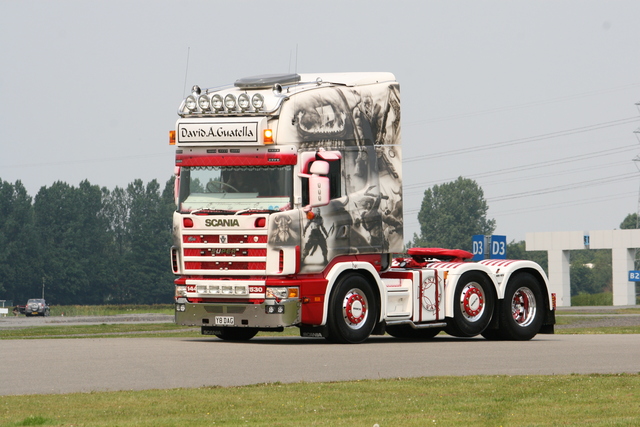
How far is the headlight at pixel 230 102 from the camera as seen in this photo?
20.0m

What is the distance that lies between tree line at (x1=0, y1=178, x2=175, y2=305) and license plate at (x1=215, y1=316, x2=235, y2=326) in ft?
365

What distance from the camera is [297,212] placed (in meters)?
19.1

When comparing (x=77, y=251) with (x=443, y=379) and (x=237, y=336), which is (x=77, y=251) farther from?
(x=443, y=379)

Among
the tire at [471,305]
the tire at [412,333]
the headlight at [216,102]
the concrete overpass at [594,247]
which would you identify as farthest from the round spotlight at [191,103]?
the concrete overpass at [594,247]

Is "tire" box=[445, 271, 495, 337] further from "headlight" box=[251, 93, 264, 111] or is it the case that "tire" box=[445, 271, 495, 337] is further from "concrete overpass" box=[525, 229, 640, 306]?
"concrete overpass" box=[525, 229, 640, 306]

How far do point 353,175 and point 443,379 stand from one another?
7041 millimetres

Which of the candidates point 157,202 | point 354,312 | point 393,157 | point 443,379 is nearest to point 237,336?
point 354,312

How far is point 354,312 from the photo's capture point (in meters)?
20.0

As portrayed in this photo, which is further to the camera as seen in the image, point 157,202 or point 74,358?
point 157,202

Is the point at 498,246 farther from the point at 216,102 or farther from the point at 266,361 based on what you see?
the point at 266,361

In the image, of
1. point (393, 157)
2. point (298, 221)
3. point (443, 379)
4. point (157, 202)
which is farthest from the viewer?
point (157, 202)

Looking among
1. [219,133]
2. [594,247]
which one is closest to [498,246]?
[219,133]

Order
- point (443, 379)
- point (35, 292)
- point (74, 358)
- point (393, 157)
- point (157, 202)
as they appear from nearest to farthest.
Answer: point (443, 379) → point (74, 358) → point (393, 157) → point (35, 292) → point (157, 202)

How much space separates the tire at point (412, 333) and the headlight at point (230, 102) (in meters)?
5.78
